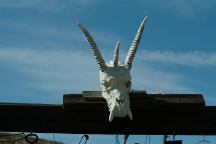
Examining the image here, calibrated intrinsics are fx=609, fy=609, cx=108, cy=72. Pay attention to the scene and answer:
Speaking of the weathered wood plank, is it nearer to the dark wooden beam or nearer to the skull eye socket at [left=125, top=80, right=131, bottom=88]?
the dark wooden beam

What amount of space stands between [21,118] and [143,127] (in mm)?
1739

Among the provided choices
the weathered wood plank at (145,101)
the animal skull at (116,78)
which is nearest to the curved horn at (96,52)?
the animal skull at (116,78)

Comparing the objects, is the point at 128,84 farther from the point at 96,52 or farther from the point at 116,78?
the point at 96,52

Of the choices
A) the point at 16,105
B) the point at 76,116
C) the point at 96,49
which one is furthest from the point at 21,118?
the point at 96,49

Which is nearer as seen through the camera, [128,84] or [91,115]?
[128,84]

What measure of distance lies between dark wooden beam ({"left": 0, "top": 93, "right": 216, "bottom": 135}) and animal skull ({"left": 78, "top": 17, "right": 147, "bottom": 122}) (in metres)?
0.20

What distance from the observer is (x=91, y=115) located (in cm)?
859

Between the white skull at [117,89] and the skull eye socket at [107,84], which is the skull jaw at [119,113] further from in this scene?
the skull eye socket at [107,84]

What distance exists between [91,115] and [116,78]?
64 centimetres

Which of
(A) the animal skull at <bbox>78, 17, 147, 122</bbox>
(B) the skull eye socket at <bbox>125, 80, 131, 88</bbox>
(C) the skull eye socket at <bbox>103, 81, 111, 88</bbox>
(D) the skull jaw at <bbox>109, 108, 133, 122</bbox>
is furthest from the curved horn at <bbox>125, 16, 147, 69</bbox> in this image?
(D) the skull jaw at <bbox>109, 108, 133, 122</bbox>

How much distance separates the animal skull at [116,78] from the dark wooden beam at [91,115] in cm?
20

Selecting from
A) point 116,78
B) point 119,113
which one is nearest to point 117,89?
point 116,78

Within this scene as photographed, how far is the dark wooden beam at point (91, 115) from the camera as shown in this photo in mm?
8492

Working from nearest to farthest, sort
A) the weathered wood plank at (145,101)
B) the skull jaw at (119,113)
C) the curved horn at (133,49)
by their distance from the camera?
the skull jaw at (119,113), the weathered wood plank at (145,101), the curved horn at (133,49)
